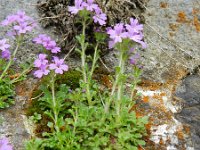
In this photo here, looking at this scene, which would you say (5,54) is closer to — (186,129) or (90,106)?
(90,106)

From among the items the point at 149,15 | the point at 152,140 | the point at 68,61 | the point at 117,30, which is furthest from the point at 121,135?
the point at 149,15

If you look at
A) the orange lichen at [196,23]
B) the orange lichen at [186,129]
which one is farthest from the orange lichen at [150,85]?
the orange lichen at [196,23]

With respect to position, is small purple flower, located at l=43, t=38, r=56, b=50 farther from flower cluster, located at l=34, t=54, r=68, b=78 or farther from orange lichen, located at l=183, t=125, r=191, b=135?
orange lichen, located at l=183, t=125, r=191, b=135

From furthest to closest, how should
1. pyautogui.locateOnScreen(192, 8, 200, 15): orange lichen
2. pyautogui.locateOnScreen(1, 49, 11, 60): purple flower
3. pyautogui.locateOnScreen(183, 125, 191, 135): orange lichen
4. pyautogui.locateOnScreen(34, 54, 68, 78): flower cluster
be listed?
pyautogui.locateOnScreen(192, 8, 200, 15): orange lichen < pyautogui.locateOnScreen(1, 49, 11, 60): purple flower < pyautogui.locateOnScreen(183, 125, 191, 135): orange lichen < pyautogui.locateOnScreen(34, 54, 68, 78): flower cluster

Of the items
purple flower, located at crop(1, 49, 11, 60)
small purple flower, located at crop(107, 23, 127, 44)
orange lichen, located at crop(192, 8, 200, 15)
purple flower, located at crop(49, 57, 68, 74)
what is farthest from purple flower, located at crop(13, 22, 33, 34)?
orange lichen, located at crop(192, 8, 200, 15)

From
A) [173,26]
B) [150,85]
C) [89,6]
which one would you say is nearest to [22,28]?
[89,6]

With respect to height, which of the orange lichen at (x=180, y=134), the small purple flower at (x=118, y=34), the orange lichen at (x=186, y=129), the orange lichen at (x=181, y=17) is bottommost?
the orange lichen at (x=180, y=134)

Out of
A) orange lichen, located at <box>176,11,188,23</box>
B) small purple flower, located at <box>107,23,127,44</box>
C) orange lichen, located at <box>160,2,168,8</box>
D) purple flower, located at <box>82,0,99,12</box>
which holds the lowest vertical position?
orange lichen, located at <box>176,11,188,23</box>

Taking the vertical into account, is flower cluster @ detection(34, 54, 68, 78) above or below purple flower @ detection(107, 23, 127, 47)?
below

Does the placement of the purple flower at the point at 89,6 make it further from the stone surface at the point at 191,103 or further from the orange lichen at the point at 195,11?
the orange lichen at the point at 195,11
